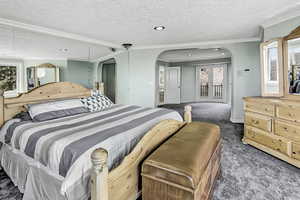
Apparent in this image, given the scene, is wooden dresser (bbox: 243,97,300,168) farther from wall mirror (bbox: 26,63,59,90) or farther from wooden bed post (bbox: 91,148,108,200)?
wall mirror (bbox: 26,63,59,90)

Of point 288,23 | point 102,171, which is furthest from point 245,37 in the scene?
point 102,171

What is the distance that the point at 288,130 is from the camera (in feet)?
7.44

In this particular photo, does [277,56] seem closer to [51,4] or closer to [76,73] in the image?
[51,4]

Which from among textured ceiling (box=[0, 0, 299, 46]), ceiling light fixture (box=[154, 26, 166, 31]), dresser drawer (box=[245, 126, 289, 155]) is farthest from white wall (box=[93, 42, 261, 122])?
dresser drawer (box=[245, 126, 289, 155])

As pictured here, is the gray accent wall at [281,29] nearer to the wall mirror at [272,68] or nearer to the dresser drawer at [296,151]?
the wall mirror at [272,68]

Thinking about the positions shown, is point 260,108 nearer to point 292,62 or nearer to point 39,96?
point 292,62

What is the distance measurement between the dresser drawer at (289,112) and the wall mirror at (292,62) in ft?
0.94

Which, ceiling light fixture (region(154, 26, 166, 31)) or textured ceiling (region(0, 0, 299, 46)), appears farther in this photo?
ceiling light fixture (region(154, 26, 166, 31))

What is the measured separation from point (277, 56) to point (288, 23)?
560 millimetres

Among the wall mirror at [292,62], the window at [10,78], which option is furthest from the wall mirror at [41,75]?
the wall mirror at [292,62]

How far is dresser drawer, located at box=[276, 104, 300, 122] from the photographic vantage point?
2169 mm

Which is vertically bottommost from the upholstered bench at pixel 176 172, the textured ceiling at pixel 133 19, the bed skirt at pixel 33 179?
the bed skirt at pixel 33 179

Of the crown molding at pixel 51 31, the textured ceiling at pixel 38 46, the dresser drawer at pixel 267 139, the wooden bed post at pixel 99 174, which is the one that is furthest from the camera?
the textured ceiling at pixel 38 46

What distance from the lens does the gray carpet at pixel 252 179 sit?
1658 millimetres
